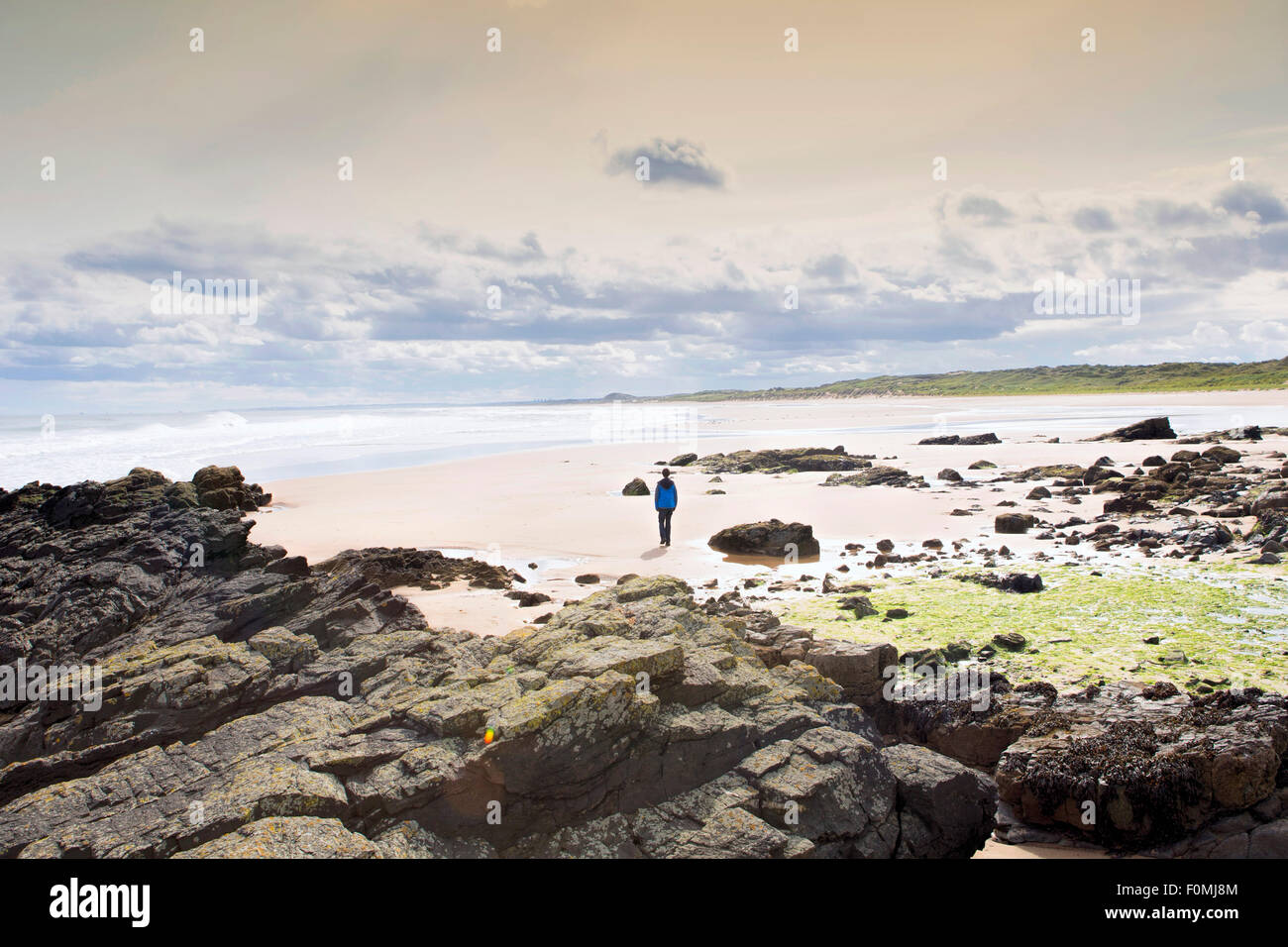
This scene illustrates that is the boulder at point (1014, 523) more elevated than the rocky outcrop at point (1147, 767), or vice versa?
the boulder at point (1014, 523)

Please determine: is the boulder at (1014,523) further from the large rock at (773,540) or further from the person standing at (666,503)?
the person standing at (666,503)

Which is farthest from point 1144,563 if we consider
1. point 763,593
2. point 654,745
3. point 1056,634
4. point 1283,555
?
point 654,745

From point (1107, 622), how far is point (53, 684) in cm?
1617

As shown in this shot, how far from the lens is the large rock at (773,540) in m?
19.7

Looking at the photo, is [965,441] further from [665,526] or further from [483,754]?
[483,754]

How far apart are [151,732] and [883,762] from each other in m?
8.27

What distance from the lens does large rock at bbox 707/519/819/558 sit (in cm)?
1966

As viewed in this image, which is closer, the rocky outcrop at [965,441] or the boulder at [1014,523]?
the boulder at [1014,523]

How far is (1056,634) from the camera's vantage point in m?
Result: 12.0
